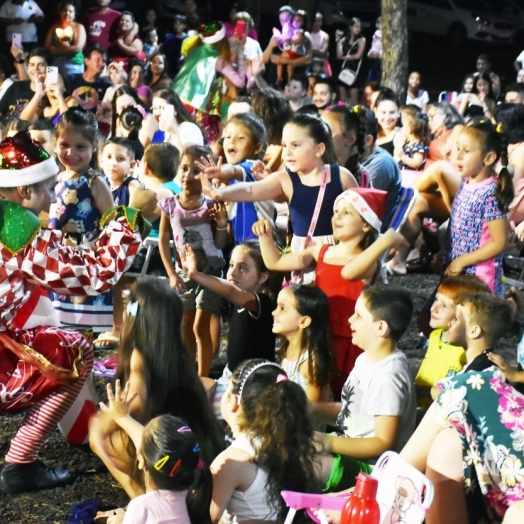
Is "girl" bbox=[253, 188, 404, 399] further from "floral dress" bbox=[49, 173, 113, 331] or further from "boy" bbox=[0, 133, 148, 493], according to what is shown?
"floral dress" bbox=[49, 173, 113, 331]

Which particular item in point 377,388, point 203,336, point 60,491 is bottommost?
point 60,491

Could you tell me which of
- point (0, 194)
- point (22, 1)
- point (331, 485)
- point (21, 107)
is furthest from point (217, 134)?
point (331, 485)

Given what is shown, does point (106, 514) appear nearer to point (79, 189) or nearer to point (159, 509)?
point (159, 509)

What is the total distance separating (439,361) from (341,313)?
1.68ft

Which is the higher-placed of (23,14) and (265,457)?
(23,14)

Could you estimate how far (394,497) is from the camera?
3000 millimetres

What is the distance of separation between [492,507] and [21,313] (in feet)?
6.88

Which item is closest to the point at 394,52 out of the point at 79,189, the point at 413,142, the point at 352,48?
the point at 352,48

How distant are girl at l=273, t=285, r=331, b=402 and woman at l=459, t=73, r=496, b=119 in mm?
8824

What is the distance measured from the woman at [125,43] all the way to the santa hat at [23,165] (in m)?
9.42

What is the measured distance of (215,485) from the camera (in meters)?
3.37

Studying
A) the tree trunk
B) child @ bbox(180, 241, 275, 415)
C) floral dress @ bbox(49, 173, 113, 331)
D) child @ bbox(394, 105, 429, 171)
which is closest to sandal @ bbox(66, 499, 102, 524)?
child @ bbox(180, 241, 275, 415)

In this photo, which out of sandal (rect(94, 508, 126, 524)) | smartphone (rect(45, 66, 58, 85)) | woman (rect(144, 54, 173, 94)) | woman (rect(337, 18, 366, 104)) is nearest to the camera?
sandal (rect(94, 508, 126, 524))

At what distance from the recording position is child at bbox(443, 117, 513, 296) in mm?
5211
